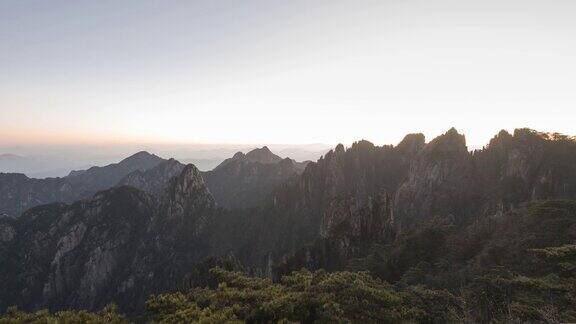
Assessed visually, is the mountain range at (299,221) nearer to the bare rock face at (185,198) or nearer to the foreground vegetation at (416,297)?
the bare rock face at (185,198)

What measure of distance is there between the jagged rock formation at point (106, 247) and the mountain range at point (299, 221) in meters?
0.49

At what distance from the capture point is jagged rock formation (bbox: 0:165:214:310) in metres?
157

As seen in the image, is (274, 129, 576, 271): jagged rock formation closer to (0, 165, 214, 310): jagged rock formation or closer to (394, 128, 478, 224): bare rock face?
(394, 128, 478, 224): bare rock face

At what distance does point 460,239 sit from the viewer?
5800 cm

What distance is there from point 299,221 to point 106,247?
88776 mm

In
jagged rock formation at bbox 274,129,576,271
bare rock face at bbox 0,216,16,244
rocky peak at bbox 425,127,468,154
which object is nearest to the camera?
jagged rock formation at bbox 274,129,576,271

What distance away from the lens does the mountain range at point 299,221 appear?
289ft

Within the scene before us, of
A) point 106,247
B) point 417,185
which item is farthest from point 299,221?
point 106,247

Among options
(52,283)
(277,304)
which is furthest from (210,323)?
(52,283)

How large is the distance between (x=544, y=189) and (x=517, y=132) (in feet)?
89.6

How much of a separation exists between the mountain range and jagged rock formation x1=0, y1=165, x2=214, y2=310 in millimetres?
492

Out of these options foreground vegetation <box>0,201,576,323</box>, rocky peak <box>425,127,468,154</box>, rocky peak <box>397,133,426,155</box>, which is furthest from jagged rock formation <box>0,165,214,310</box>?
foreground vegetation <box>0,201,576,323</box>

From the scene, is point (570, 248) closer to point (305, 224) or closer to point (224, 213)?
point (305, 224)

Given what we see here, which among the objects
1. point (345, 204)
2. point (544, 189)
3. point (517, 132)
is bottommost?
point (345, 204)
